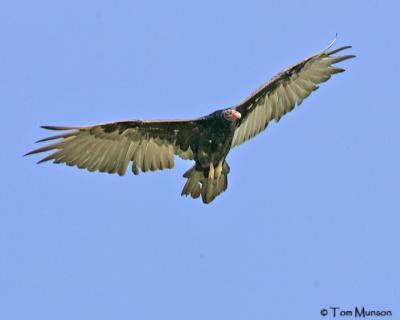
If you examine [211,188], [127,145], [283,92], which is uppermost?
[283,92]

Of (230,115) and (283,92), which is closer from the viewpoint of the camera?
(230,115)

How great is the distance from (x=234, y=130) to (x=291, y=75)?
1634 millimetres

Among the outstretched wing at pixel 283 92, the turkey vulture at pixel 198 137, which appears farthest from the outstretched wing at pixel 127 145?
the outstretched wing at pixel 283 92

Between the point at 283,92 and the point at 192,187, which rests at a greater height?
the point at 283,92

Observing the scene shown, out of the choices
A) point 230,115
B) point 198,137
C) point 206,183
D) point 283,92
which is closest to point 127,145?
point 198,137

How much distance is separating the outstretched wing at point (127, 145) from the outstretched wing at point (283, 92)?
1112mm

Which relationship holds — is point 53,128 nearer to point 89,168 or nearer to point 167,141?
point 89,168

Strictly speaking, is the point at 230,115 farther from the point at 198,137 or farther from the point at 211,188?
the point at 211,188

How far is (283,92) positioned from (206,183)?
7.42 feet

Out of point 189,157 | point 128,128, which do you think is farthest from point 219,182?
point 128,128

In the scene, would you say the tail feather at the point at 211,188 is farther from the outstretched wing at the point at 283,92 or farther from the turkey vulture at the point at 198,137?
the outstretched wing at the point at 283,92

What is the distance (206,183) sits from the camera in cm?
1638

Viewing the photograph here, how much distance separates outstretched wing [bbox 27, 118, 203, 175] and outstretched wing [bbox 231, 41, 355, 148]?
1.11 metres

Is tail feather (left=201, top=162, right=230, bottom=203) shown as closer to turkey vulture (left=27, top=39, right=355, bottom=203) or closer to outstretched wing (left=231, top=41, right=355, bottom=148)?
turkey vulture (left=27, top=39, right=355, bottom=203)
